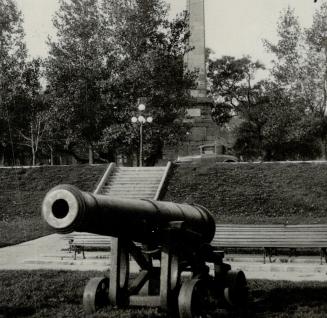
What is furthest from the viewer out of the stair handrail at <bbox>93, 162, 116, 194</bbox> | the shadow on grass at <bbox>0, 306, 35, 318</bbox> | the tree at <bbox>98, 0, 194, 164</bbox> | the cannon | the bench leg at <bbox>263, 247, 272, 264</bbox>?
the tree at <bbox>98, 0, 194, 164</bbox>

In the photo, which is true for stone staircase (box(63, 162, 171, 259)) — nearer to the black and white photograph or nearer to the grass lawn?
the black and white photograph

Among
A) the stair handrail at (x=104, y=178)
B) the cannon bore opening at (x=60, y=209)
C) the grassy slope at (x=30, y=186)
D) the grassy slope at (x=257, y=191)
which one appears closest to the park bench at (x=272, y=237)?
the grassy slope at (x=257, y=191)

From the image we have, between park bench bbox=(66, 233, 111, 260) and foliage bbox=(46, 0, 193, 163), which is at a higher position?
foliage bbox=(46, 0, 193, 163)

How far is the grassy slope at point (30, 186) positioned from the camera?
68.1 ft

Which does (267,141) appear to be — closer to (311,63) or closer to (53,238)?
(311,63)

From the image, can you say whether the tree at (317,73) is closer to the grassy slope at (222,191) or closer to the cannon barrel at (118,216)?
the grassy slope at (222,191)

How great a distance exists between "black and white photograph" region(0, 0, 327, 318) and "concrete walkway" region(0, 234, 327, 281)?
2.0 inches

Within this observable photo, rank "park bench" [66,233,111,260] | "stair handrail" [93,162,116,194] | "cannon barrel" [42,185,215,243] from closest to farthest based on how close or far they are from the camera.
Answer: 1. "cannon barrel" [42,185,215,243]
2. "park bench" [66,233,111,260]
3. "stair handrail" [93,162,116,194]

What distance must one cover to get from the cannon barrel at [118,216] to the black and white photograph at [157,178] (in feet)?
0.06

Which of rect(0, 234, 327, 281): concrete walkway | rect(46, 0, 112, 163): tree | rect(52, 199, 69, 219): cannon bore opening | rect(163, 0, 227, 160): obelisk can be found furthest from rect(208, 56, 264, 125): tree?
rect(52, 199, 69, 219): cannon bore opening

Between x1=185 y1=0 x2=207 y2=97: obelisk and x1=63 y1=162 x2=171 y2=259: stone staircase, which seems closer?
x1=63 y1=162 x2=171 y2=259: stone staircase

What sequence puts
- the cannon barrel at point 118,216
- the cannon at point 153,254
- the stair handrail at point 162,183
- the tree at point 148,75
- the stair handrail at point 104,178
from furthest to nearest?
→ the tree at point 148,75 → the stair handrail at point 104,178 → the stair handrail at point 162,183 → the cannon at point 153,254 → the cannon barrel at point 118,216

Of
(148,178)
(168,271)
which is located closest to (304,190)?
(148,178)

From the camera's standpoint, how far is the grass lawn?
24.0ft
